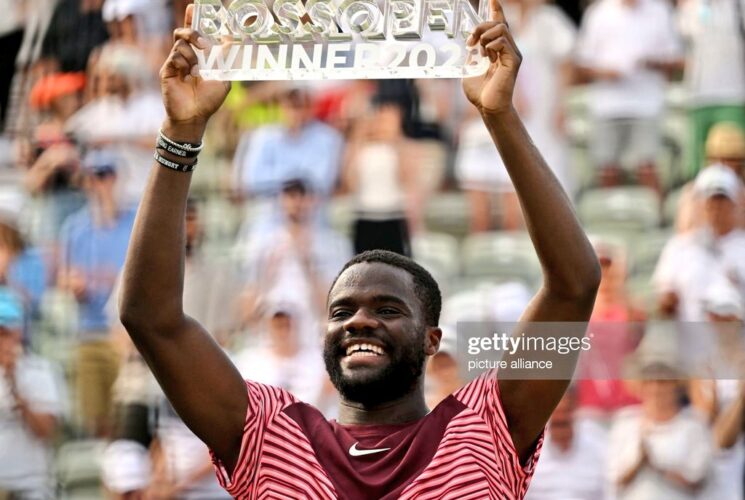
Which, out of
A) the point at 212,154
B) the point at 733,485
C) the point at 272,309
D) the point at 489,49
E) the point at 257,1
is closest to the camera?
the point at 489,49

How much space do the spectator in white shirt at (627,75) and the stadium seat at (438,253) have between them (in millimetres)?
639

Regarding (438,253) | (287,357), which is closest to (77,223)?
(287,357)

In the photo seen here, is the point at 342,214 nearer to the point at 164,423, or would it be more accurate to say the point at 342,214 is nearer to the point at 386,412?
the point at 164,423

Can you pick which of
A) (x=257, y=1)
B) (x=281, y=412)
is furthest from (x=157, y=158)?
(x=281, y=412)

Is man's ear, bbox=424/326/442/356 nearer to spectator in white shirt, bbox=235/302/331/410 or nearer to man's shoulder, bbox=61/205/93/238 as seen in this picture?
spectator in white shirt, bbox=235/302/331/410

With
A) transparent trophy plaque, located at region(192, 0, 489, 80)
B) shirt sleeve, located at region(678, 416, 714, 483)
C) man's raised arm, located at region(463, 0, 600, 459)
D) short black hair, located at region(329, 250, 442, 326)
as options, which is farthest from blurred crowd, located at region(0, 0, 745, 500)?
transparent trophy plaque, located at region(192, 0, 489, 80)

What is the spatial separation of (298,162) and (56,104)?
1212 millimetres

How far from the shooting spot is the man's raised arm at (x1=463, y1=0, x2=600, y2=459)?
2.53 metres

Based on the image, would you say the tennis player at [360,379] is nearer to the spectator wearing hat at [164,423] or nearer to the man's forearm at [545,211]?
the man's forearm at [545,211]

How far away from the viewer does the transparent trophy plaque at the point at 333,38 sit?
→ 2.62m

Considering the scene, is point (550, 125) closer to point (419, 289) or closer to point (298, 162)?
point (298, 162)

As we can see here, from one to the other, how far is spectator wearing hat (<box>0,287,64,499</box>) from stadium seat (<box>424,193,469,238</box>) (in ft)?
5.03

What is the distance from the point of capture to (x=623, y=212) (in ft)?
17.3

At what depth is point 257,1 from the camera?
271 centimetres
